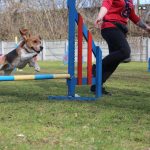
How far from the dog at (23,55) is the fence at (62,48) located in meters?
25.7

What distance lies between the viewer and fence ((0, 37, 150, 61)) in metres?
32.8

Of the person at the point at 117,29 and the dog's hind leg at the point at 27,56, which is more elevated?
the person at the point at 117,29

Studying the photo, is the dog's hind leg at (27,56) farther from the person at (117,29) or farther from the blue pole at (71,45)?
the person at (117,29)

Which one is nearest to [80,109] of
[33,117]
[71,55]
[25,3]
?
[33,117]

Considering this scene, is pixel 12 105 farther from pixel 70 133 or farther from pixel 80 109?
pixel 70 133

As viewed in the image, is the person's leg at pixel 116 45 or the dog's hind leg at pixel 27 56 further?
the dog's hind leg at pixel 27 56

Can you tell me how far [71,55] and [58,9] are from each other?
31816mm

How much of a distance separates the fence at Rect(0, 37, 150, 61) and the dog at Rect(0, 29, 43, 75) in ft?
84.2

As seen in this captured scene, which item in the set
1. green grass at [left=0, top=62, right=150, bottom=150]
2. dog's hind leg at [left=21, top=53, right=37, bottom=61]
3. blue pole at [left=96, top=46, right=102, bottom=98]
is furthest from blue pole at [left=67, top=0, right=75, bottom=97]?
dog's hind leg at [left=21, top=53, right=37, bottom=61]

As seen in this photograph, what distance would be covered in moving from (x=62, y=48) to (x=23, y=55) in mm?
27887

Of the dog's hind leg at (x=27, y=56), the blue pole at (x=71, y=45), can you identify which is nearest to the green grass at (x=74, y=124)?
the blue pole at (x=71, y=45)

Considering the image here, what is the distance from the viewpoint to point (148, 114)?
4.82m

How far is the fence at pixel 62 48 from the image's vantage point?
32.8m

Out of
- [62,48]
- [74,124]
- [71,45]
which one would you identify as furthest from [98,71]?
[62,48]
